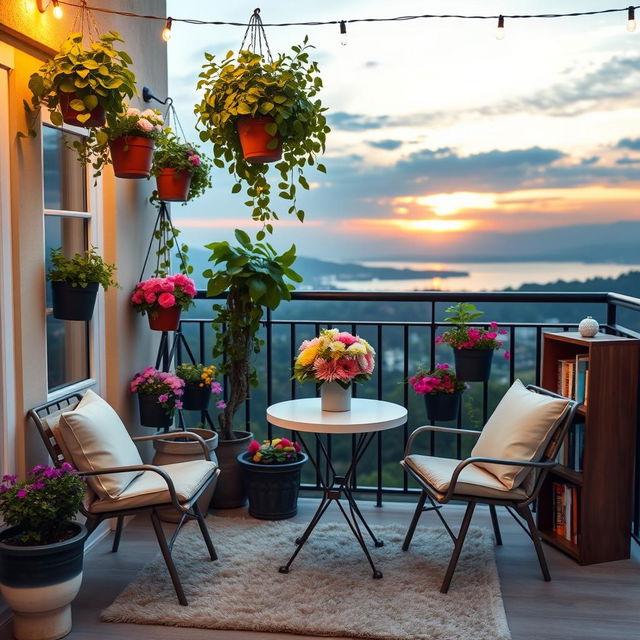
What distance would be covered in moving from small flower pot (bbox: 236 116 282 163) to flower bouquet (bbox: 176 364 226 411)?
1.41 metres

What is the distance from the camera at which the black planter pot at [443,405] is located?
4.27 meters

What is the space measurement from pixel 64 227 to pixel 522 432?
233 centimetres

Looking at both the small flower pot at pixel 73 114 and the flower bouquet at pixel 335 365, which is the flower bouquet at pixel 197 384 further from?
the small flower pot at pixel 73 114

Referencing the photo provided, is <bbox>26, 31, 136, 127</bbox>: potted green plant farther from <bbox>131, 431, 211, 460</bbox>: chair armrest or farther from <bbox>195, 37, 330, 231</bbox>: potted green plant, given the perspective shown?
<bbox>131, 431, 211, 460</bbox>: chair armrest

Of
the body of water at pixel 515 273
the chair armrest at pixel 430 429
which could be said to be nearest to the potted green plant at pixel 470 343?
the chair armrest at pixel 430 429

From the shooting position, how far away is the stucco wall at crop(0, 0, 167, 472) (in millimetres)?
3092

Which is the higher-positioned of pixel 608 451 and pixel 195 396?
pixel 195 396

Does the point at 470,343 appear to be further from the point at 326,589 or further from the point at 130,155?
the point at 130,155

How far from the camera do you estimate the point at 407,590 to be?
10.7ft

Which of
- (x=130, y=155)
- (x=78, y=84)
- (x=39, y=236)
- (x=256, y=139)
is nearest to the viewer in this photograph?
(x=78, y=84)

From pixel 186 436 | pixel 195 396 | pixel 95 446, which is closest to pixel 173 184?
pixel 195 396

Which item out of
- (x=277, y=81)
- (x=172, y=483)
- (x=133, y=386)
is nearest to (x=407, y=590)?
(x=172, y=483)

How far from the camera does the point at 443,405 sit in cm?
429

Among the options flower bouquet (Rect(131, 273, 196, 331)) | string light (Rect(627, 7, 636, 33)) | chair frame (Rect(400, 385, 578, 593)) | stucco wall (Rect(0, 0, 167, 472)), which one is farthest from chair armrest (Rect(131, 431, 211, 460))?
string light (Rect(627, 7, 636, 33))
